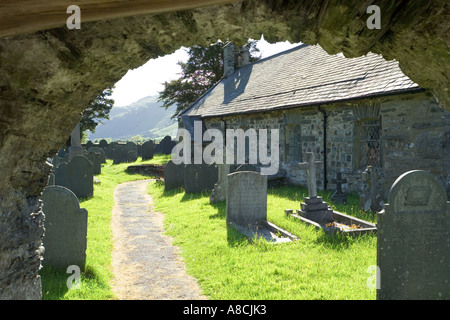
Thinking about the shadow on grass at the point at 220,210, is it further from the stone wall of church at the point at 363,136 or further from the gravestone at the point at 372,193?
the gravestone at the point at 372,193

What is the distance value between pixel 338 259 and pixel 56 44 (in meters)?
5.38

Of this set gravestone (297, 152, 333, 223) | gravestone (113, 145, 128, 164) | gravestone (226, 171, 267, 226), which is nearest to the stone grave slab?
gravestone (226, 171, 267, 226)

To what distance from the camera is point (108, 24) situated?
85.2 inches

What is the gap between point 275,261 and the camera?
603 cm

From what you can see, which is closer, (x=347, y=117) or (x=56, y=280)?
(x=56, y=280)

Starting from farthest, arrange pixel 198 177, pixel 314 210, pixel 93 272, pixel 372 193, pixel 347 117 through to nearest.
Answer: pixel 198 177 → pixel 347 117 → pixel 372 193 → pixel 314 210 → pixel 93 272

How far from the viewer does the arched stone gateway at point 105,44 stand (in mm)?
2029

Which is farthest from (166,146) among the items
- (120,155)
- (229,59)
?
(229,59)

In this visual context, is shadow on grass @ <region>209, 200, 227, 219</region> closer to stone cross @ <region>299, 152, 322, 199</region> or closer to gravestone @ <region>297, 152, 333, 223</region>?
gravestone @ <region>297, 152, 333, 223</region>

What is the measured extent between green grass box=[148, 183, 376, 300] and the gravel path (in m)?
0.26

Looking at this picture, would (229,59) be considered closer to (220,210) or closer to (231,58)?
(231,58)

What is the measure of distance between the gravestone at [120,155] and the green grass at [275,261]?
724 inches

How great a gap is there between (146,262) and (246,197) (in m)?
2.92

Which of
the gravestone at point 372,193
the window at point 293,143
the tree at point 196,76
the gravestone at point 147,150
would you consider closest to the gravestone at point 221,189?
the gravestone at point 372,193
